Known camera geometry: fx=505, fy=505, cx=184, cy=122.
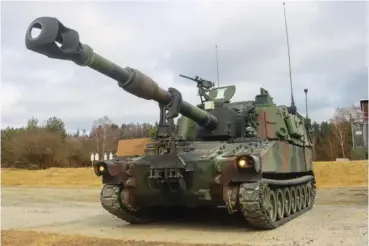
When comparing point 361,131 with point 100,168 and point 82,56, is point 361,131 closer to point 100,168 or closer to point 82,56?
point 100,168

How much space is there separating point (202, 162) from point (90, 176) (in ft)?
92.1

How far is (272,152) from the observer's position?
11.4 m

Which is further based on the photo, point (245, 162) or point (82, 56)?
point (245, 162)

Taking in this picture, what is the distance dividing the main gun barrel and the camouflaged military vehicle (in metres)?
0.02

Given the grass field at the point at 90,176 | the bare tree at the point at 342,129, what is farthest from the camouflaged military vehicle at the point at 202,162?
the bare tree at the point at 342,129

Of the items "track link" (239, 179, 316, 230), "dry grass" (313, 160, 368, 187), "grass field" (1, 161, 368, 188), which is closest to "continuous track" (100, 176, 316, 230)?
"track link" (239, 179, 316, 230)

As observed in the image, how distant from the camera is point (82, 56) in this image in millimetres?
8188

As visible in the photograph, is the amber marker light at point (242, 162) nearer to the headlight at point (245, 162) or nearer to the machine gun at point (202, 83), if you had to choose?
the headlight at point (245, 162)

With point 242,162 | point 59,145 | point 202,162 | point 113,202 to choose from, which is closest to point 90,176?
point 59,145

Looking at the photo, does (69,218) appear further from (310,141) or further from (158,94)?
(310,141)

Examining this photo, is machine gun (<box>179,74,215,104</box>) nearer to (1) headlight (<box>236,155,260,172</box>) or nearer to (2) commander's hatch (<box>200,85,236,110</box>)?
(2) commander's hatch (<box>200,85,236,110</box>)

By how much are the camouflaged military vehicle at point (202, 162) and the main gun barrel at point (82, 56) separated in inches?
0.6

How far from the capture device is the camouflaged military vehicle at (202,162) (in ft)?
31.4

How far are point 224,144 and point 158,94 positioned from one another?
8.49ft
